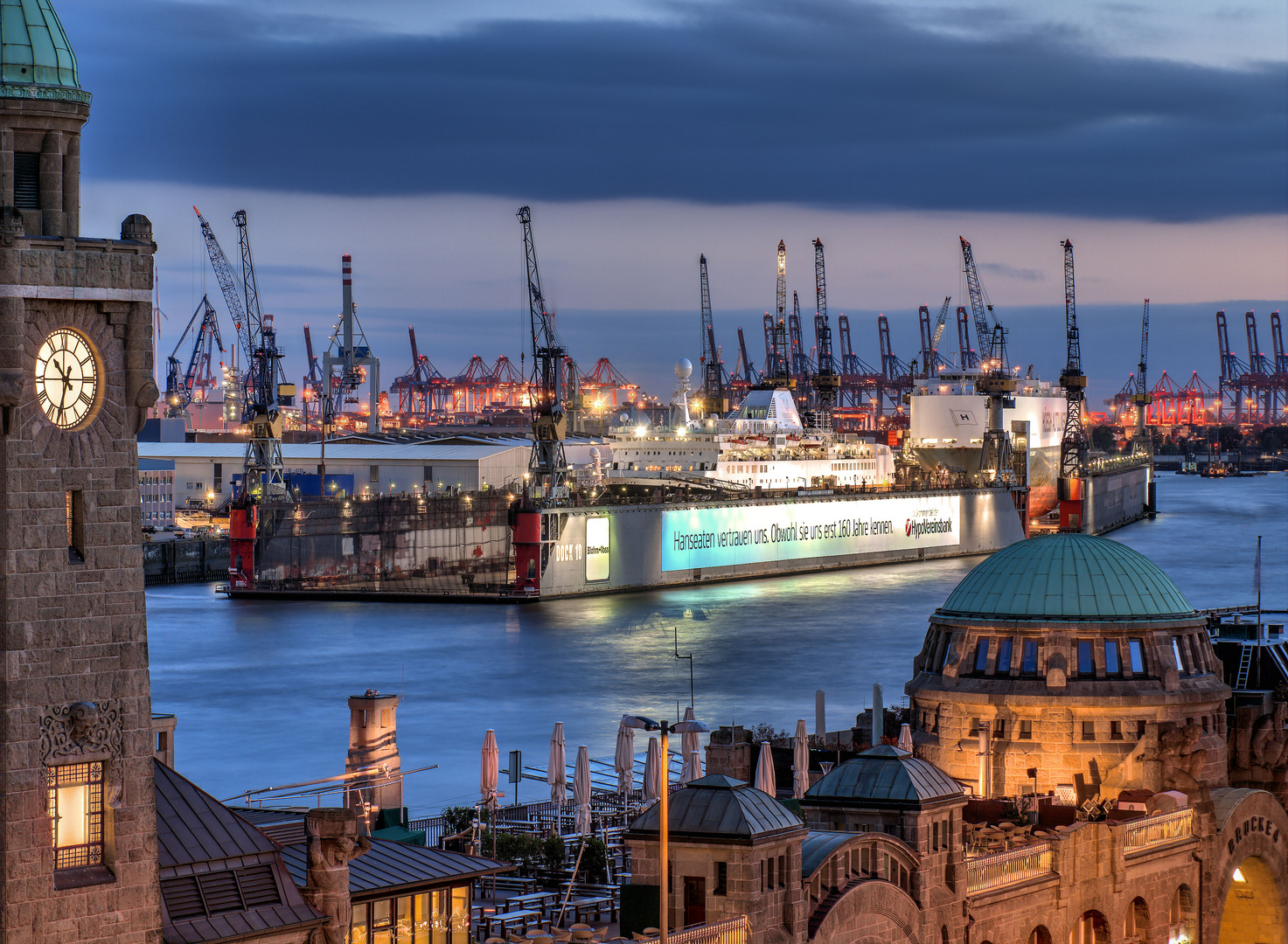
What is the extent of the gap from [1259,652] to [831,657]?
3746 cm

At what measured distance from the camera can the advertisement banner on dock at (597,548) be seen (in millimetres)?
95312

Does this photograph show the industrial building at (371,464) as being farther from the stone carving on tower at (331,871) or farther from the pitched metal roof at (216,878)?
the stone carving on tower at (331,871)

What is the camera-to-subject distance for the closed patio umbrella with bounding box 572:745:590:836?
98.7ft

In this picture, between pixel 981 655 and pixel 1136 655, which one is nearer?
pixel 1136 655

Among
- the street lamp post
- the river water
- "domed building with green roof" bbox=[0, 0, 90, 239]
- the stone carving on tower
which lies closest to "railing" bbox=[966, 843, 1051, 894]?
the street lamp post

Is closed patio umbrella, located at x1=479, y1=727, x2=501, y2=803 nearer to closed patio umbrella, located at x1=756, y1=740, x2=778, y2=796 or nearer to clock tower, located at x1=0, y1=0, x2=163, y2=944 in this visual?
closed patio umbrella, located at x1=756, y1=740, x2=778, y2=796

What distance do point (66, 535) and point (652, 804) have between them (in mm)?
7682

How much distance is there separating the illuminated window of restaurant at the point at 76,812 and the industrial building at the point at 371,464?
304 ft

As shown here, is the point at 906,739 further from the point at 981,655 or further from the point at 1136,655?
the point at 1136,655

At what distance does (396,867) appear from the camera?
1667 centimetres

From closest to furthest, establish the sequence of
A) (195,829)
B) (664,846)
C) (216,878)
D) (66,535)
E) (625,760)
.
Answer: (66,535), (216,878), (195,829), (664,846), (625,760)

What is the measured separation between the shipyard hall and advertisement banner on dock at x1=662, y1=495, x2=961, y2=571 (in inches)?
2830

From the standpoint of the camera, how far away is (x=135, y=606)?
1423 cm

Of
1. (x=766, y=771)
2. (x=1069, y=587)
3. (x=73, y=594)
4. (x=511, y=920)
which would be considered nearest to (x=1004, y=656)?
(x=1069, y=587)
